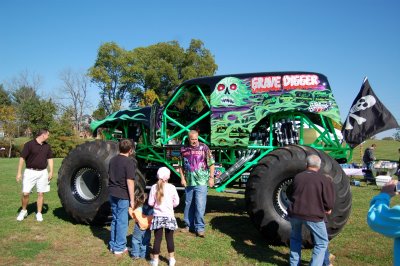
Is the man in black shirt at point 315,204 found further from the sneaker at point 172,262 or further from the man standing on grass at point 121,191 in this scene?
the man standing on grass at point 121,191

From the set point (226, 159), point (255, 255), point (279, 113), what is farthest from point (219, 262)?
point (279, 113)

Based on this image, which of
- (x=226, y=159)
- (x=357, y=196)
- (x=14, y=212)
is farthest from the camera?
(x=357, y=196)

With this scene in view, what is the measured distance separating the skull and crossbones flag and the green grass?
164 cm

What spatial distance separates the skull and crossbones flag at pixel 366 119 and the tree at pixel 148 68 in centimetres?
3355

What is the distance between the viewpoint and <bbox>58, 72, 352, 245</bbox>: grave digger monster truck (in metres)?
5.36

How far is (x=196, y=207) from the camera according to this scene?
19.2 ft

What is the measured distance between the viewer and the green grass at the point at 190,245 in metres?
4.83

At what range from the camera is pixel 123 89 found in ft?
142

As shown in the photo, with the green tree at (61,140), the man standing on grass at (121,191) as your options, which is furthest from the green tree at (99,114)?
the man standing on grass at (121,191)

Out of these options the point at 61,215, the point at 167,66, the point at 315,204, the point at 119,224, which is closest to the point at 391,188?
the point at 315,204

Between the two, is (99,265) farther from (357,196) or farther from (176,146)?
(357,196)

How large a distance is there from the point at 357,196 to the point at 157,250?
309 inches

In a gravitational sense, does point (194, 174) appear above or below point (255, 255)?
above

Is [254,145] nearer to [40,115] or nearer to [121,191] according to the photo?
[121,191]
